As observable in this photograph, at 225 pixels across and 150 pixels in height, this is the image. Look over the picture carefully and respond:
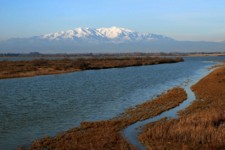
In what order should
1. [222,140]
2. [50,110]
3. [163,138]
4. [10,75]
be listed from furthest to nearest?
[10,75], [50,110], [163,138], [222,140]

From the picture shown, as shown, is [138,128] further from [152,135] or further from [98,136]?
[98,136]

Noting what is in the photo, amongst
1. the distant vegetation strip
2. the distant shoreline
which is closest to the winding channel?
the distant shoreline

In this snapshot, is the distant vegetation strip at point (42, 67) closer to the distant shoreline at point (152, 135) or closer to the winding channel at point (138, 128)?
the winding channel at point (138, 128)

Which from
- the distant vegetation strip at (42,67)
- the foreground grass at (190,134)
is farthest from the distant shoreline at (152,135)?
the distant vegetation strip at (42,67)

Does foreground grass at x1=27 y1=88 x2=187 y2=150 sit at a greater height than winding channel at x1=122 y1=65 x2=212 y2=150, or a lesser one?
greater

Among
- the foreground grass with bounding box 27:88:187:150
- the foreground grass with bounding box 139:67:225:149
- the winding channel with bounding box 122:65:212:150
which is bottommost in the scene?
the winding channel with bounding box 122:65:212:150

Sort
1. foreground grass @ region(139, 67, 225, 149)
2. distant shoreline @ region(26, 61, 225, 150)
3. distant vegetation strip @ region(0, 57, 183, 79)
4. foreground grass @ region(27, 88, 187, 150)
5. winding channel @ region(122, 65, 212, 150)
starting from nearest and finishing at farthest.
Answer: foreground grass @ region(139, 67, 225, 149) → distant shoreline @ region(26, 61, 225, 150) → foreground grass @ region(27, 88, 187, 150) → winding channel @ region(122, 65, 212, 150) → distant vegetation strip @ region(0, 57, 183, 79)

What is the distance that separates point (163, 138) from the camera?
16.0m

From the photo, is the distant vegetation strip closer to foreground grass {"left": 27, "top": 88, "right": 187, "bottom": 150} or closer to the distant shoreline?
foreground grass {"left": 27, "top": 88, "right": 187, "bottom": 150}

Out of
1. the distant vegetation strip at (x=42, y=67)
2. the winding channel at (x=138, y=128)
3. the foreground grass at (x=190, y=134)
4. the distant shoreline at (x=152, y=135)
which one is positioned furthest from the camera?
the distant vegetation strip at (x=42, y=67)

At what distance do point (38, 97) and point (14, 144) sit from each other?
16833 millimetres

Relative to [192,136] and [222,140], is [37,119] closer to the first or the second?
[192,136]

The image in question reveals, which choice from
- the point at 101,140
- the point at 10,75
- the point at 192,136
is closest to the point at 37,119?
the point at 101,140

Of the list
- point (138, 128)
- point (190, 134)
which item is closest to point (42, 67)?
point (138, 128)
